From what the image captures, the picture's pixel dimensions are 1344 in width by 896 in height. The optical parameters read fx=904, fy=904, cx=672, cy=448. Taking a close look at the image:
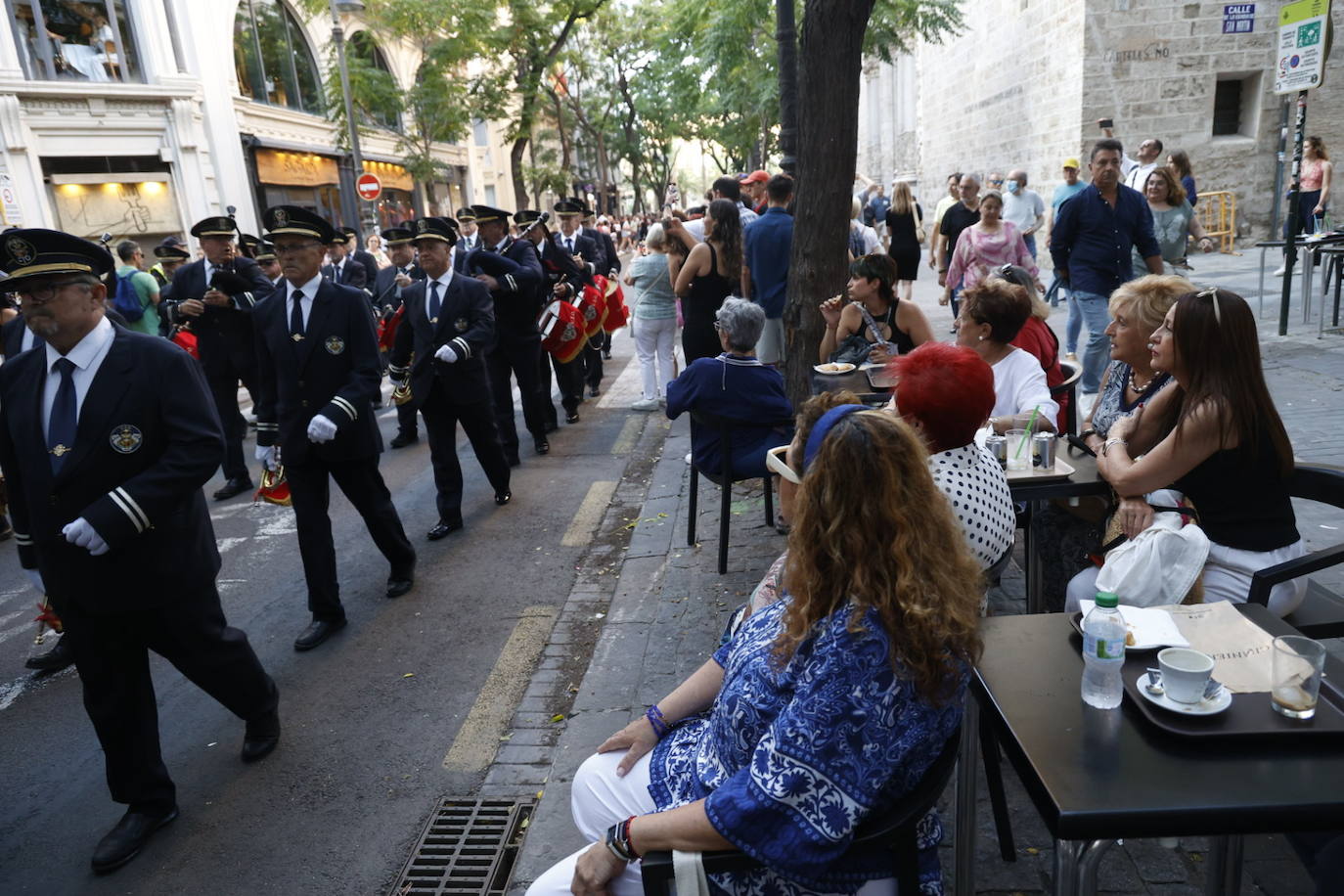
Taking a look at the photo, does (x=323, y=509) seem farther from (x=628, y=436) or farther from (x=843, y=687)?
(x=628, y=436)

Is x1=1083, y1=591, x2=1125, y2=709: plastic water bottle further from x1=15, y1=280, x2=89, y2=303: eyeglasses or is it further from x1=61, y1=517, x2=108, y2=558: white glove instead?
x1=15, y1=280, x2=89, y2=303: eyeglasses

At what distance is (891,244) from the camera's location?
11547mm

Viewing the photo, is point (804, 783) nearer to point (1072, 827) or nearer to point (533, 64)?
point (1072, 827)

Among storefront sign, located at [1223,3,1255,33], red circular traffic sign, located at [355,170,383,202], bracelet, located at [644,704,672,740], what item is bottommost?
bracelet, located at [644,704,672,740]

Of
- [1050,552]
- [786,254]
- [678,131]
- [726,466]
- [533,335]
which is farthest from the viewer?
[678,131]

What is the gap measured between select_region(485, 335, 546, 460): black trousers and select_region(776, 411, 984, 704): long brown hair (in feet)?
19.9

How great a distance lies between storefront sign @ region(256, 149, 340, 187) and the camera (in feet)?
77.5

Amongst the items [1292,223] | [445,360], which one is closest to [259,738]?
[445,360]

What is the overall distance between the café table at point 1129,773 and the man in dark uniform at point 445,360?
182 inches

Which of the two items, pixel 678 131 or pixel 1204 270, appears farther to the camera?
pixel 678 131

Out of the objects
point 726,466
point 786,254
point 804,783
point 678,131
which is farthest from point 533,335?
point 678,131

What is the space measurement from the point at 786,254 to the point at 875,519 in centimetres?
584

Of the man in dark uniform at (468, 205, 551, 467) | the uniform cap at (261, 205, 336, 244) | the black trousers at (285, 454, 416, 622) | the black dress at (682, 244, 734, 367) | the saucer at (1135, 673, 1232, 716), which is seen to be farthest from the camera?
the man in dark uniform at (468, 205, 551, 467)

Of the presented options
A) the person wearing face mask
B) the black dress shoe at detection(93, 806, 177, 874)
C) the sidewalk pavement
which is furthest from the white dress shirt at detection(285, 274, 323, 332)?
the person wearing face mask
